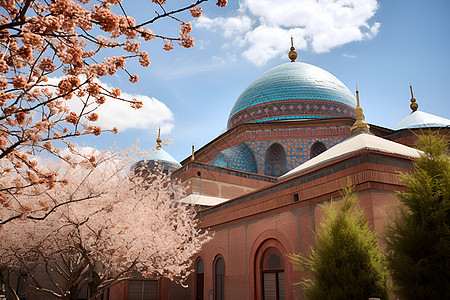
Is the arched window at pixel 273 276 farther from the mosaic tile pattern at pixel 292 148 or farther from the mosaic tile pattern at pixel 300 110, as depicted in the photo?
the mosaic tile pattern at pixel 300 110

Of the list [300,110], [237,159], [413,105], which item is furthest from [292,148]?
[413,105]

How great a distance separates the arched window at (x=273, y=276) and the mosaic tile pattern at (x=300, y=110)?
12.3 meters

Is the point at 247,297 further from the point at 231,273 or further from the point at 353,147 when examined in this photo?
the point at 353,147

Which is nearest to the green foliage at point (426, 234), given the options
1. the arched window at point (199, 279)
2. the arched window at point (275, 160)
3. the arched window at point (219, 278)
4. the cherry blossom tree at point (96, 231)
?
the cherry blossom tree at point (96, 231)

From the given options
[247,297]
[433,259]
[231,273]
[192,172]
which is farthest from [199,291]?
[433,259]

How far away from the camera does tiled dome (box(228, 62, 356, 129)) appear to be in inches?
916

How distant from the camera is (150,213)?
450 inches

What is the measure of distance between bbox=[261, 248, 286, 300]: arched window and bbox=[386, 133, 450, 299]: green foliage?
509cm

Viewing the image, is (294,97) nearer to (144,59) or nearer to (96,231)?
(96,231)

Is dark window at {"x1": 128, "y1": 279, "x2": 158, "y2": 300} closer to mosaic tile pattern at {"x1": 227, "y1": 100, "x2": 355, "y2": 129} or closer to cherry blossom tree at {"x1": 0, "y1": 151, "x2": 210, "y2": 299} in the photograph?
cherry blossom tree at {"x1": 0, "y1": 151, "x2": 210, "y2": 299}

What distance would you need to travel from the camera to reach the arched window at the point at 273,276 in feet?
36.6

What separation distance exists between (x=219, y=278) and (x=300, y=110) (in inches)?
479

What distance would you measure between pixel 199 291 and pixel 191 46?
497 inches

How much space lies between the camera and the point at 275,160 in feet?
72.0
